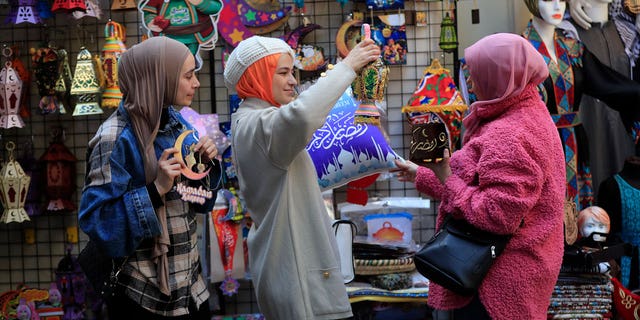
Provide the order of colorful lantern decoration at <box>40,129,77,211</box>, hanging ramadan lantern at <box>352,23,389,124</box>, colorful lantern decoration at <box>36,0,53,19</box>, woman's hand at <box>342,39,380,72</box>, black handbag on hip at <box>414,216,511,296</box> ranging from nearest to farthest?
1. woman's hand at <box>342,39,380,72</box>
2. black handbag on hip at <box>414,216,511,296</box>
3. hanging ramadan lantern at <box>352,23,389,124</box>
4. colorful lantern decoration at <box>36,0,53,19</box>
5. colorful lantern decoration at <box>40,129,77,211</box>

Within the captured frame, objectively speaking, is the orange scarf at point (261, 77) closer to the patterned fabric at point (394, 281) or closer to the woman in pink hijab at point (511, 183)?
the woman in pink hijab at point (511, 183)

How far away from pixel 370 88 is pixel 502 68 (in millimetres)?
476

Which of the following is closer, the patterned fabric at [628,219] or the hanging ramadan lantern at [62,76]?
the patterned fabric at [628,219]

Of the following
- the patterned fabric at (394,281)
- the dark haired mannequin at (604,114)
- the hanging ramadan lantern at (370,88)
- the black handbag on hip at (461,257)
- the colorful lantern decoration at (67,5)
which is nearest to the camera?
the black handbag on hip at (461,257)

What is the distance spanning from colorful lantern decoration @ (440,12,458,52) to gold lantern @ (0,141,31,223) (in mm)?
2344

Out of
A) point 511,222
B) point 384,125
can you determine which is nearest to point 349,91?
point 384,125

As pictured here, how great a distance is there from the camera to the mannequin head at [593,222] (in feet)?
13.1

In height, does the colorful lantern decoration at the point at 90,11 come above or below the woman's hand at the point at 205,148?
above

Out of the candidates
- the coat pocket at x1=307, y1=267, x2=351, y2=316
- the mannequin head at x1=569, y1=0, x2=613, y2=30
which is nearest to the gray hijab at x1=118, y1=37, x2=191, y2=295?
the coat pocket at x1=307, y1=267, x2=351, y2=316

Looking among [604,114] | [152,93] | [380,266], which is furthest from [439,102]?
[152,93]

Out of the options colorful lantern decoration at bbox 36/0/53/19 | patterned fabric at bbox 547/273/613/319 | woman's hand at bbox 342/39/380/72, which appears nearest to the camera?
woman's hand at bbox 342/39/380/72

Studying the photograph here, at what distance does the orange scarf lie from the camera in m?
2.54

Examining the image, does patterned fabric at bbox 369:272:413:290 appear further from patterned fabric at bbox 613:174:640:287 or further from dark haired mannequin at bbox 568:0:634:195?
dark haired mannequin at bbox 568:0:634:195

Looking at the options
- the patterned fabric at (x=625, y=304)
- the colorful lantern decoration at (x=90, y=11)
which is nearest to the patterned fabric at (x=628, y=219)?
the patterned fabric at (x=625, y=304)
